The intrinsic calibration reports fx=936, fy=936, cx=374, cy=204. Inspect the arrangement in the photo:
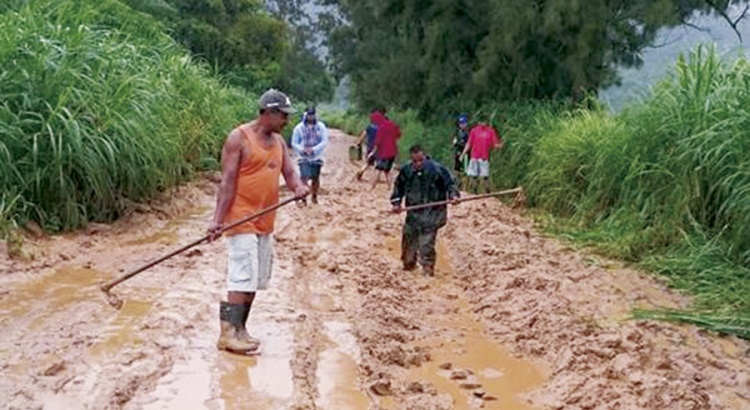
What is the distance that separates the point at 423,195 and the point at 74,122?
362 cm

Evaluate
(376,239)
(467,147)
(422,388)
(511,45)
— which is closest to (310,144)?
(376,239)

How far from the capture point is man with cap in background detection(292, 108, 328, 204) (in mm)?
13109

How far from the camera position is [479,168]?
15641 millimetres

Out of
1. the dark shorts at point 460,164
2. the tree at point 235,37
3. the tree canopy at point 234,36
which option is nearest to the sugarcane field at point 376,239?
the dark shorts at point 460,164

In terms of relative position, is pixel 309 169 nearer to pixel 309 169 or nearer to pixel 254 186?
pixel 309 169

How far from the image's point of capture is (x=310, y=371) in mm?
5734

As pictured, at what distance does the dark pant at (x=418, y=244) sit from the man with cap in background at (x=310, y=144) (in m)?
3.61

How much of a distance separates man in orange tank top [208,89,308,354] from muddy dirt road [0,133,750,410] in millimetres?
225

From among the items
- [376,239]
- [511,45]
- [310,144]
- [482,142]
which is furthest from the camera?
[511,45]

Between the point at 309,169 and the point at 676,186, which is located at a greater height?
the point at 676,186

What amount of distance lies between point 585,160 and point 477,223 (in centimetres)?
168

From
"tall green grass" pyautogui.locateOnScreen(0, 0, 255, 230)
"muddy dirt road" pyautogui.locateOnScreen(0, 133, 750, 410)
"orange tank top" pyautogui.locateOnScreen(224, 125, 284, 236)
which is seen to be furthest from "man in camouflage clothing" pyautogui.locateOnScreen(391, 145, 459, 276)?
"orange tank top" pyautogui.locateOnScreen(224, 125, 284, 236)

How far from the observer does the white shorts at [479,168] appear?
15.6m

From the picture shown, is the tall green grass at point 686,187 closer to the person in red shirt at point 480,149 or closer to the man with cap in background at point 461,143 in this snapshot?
the person in red shirt at point 480,149
